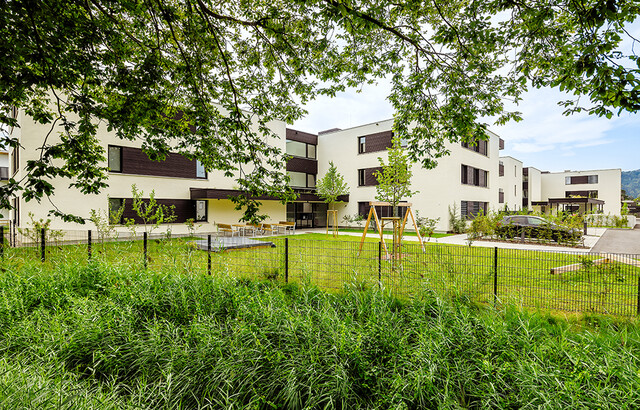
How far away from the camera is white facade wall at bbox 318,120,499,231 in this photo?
21906 mm

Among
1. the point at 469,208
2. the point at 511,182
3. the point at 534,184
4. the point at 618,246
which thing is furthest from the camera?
the point at 534,184

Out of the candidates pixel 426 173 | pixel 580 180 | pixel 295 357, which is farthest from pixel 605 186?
pixel 295 357

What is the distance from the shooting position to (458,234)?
69.4ft

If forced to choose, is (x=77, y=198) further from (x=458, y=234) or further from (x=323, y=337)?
(x=458, y=234)

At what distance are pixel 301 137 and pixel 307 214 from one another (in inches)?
286

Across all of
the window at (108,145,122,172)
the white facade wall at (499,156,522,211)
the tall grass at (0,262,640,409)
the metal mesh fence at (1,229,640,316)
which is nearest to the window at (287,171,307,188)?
the window at (108,145,122,172)

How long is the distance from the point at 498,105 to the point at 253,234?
54.6ft

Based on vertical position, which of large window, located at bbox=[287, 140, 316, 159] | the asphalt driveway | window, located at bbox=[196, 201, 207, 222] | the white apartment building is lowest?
the asphalt driveway

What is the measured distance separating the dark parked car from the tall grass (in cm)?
1331

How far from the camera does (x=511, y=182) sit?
120 feet

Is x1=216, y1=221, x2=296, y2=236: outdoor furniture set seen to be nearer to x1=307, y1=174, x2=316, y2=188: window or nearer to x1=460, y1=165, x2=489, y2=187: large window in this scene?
x1=307, y1=174, x2=316, y2=188: window

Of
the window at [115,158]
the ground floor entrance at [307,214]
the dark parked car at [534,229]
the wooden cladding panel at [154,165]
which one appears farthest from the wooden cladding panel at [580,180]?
the window at [115,158]

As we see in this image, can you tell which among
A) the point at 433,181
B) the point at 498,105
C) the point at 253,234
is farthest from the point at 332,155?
the point at 498,105

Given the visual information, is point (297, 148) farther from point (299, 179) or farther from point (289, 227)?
point (289, 227)
